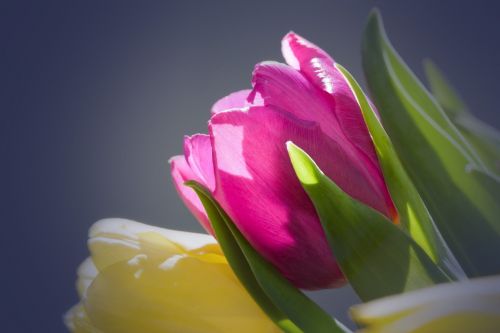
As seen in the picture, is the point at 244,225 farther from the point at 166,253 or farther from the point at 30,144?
the point at 30,144

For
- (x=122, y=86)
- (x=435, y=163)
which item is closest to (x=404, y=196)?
(x=435, y=163)

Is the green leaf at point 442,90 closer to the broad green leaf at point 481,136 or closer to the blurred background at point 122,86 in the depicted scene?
the broad green leaf at point 481,136

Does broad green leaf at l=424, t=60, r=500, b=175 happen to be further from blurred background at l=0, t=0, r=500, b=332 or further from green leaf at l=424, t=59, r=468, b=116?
blurred background at l=0, t=0, r=500, b=332

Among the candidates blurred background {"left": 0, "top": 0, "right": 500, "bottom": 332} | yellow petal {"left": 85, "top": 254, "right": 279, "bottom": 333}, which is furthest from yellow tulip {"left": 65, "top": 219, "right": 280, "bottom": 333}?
blurred background {"left": 0, "top": 0, "right": 500, "bottom": 332}

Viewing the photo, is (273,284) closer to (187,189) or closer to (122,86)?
(187,189)

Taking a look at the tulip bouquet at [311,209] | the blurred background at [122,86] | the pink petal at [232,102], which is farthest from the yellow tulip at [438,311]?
the blurred background at [122,86]
